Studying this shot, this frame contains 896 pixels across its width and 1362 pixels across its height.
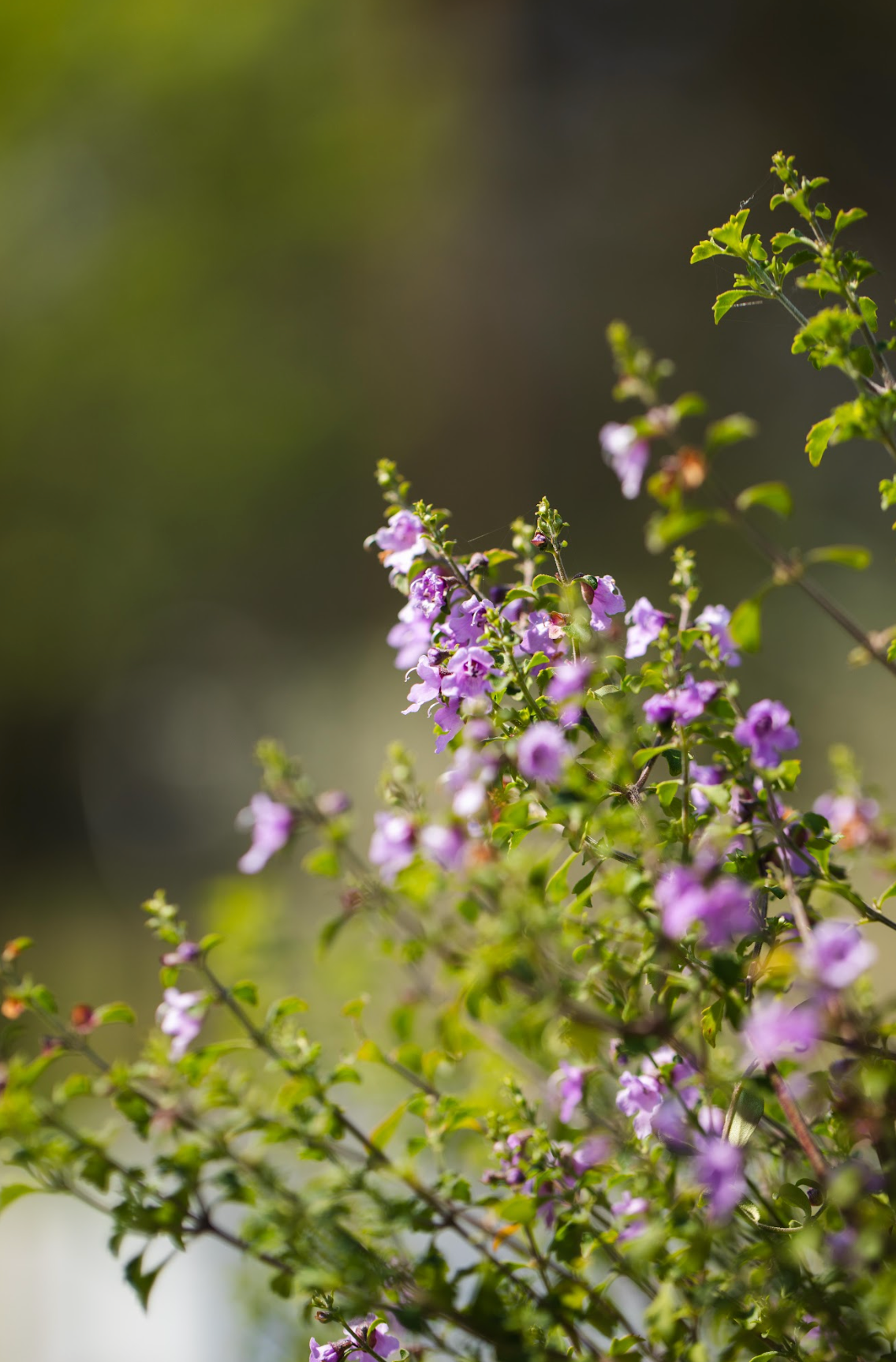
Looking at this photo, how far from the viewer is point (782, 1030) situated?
0.30m

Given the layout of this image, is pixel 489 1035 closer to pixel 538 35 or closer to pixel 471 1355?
pixel 471 1355

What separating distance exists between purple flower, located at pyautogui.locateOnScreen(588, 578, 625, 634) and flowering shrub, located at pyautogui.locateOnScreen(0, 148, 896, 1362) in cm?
3

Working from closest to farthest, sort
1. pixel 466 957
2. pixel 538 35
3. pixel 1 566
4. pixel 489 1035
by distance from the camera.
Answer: pixel 466 957 < pixel 489 1035 < pixel 538 35 < pixel 1 566

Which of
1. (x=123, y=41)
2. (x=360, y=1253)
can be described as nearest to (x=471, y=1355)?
(x=360, y=1253)

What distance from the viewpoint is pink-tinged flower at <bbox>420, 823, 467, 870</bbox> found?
→ 35 centimetres

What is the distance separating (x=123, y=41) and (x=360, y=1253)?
3.75 metres

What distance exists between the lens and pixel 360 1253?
380 mm

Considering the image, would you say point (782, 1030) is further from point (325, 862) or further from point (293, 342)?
point (293, 342)

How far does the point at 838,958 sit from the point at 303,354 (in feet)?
10.2

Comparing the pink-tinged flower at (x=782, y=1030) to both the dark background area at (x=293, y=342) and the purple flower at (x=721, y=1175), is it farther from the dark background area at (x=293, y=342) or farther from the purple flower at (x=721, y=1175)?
the dark background area at (x=293, y=342)

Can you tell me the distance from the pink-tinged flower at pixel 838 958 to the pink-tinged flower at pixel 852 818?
24cm

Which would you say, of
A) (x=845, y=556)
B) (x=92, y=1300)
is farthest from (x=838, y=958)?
(x=92, y=1300)

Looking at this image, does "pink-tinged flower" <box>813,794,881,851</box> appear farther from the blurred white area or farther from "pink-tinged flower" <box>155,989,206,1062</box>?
the blurred white area

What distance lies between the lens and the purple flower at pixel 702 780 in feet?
1.58
